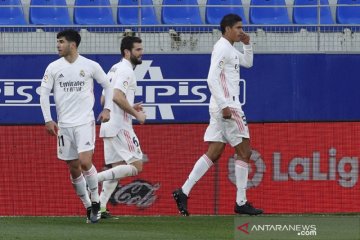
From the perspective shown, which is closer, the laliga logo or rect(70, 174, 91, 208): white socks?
rect(70, 174, 91, 208): white socks

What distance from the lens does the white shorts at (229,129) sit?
12023 millimetres

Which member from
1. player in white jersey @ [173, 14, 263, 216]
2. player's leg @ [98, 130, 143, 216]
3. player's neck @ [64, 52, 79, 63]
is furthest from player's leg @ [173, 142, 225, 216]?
player's neck @ [64, 52, 79, 63]

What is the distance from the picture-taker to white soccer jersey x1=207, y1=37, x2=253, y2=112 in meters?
11.9

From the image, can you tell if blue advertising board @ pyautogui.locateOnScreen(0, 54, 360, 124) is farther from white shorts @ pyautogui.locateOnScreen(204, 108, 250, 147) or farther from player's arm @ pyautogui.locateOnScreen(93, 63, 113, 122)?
player's arm @ pyautogui.locateOnScreen(93, 63, 113, 122)

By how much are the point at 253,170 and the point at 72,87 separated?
332cm

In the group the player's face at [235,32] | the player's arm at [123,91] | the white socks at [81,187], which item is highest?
Result: the player's face at [235,32]

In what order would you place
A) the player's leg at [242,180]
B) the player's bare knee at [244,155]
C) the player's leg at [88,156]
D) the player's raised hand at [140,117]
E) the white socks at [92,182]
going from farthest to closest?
the player's bare knee at [244,155] → the player's leg at [242,180] → the player's raised hand at [140,117] → the white socks at [92,182] → the player's leg at [88,156]

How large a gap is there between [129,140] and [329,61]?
5158 millimetres

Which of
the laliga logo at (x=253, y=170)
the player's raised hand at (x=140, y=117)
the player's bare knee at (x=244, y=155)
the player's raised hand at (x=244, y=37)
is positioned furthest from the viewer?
the laliga logo at (x=253, y=170)

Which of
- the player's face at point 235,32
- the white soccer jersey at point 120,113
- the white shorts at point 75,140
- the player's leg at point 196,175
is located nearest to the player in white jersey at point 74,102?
the white shorts at point 75,140

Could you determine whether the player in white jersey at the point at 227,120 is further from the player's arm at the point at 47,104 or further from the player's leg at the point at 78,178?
the player's arm at the point at 47,104

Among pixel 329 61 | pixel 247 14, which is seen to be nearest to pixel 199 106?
pixel 329 61

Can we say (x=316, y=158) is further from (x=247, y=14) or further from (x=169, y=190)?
(x=247, y=14)

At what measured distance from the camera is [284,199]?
1348 cm
